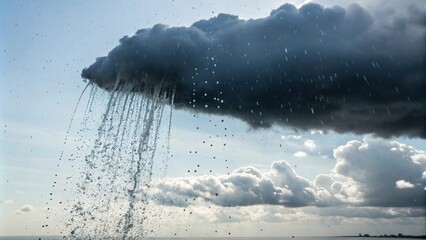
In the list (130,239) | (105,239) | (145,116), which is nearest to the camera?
(145,116)

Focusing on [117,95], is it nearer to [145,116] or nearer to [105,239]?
[145,116]

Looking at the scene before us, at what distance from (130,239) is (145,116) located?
2020 inches

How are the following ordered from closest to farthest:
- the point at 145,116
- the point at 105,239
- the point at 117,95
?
the point at 145,116
the point at 117,95
the point at 105,239

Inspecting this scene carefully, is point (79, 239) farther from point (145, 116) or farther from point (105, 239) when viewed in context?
point (145, 116)

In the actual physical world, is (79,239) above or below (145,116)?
below

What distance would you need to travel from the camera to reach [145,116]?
6400cm

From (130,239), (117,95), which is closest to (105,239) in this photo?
(130,239)

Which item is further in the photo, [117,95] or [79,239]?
[79,239]

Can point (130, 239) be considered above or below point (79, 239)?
above

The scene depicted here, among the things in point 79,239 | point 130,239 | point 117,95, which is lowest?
point 79,239

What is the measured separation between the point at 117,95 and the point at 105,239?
69694mm

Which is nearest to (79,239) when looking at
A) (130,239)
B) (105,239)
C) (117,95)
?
(105,239)

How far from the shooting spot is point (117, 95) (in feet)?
241

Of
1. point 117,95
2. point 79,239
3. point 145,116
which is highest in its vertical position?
point 117,95
